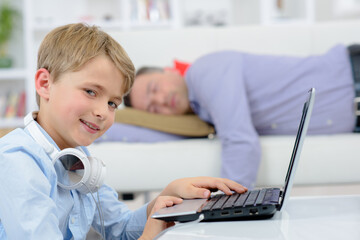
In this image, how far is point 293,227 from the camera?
0.69 meters

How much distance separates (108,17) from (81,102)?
326 cm

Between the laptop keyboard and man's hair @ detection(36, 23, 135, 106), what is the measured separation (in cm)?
29

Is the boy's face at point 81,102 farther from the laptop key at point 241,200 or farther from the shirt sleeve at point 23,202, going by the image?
the laptop key at point 241,200

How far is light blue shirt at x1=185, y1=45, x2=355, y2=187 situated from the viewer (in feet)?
6.09

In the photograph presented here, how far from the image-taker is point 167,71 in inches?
84.4

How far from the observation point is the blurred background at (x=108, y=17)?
387 cm

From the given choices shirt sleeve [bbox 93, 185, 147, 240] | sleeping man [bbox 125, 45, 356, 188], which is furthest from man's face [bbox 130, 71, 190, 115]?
shirt sleeve [bbox 93, 185, 147, 240]

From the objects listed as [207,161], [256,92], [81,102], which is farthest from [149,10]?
[81,102]

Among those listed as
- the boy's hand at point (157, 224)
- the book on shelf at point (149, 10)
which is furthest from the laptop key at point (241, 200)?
the book on shelf at point (149, 10)

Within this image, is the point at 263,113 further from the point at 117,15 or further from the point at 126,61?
the point at 117,15

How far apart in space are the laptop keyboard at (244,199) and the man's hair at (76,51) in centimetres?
29

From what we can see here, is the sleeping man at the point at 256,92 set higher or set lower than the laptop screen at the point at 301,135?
lower

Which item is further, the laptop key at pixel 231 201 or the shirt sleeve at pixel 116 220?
the shirt sleeve at pixel 116 220

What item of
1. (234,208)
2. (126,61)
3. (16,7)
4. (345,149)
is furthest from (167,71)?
(16,7)
